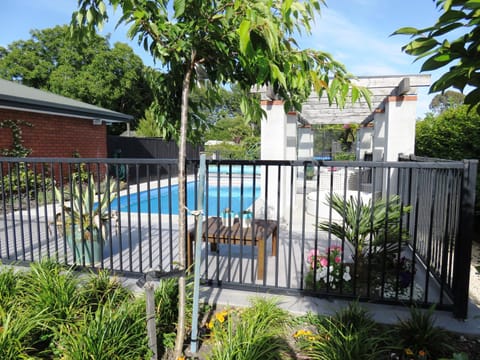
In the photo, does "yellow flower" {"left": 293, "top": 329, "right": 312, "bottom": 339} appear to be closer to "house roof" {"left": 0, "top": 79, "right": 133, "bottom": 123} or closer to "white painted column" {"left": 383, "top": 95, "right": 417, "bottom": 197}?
"white painted column" {"left": 383, "top": 95, "right": 417, "bottom": 197}

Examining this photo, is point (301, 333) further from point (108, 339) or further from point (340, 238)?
point (108, 339)

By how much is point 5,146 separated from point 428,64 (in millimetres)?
9364

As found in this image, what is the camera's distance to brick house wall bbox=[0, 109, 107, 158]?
26.8 feet

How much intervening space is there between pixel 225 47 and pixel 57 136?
9.62 metres

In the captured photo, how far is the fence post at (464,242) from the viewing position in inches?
89.4

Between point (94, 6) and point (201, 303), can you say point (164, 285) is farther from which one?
point (94, 6)

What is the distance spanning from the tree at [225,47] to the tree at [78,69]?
64.7 feet

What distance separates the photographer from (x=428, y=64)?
961 millimetres

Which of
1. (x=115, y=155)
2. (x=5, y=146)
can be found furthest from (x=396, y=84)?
(x=115, y=155)

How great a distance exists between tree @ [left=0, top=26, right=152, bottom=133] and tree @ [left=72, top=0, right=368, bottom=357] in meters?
19.7

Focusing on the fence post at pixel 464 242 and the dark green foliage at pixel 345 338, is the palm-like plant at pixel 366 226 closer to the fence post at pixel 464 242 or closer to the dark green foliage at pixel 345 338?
the fence post at pixel 464 242

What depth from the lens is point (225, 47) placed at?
63.9 inches

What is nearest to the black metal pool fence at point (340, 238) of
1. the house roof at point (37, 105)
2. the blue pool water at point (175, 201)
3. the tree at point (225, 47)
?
the tree at point (225, 47)

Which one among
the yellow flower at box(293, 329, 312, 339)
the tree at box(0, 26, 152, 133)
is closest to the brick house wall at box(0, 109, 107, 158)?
the yellow flower at box(293, 329, 312, 339)
